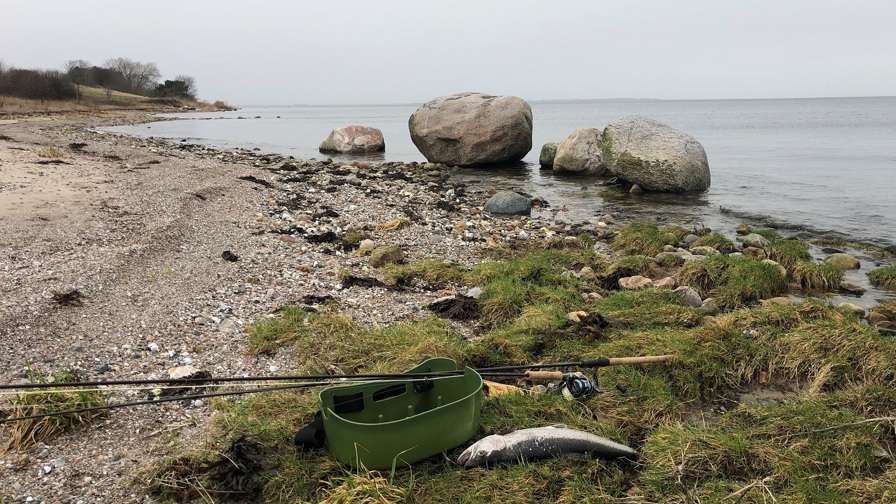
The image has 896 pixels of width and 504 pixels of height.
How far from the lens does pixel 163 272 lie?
8.05m

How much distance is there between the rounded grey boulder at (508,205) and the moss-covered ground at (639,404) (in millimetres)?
6469

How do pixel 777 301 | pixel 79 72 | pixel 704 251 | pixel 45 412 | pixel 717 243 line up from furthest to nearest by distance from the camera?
1. pixel 79 72
2. pixel 717 243
3. pixel 704 251
4. pixel 777 301
5. pixel 45 412

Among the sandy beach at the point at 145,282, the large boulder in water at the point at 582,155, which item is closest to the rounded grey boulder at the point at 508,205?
the sandy beach at the point at 145,282

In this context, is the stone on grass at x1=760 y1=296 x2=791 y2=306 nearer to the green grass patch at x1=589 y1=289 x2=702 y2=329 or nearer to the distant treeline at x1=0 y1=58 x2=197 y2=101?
the green grass patch at x1=589 y1=289 x2=702 y2=329

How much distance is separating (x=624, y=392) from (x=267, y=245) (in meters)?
7.01

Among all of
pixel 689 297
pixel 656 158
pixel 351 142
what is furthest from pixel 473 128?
pixel 689 297

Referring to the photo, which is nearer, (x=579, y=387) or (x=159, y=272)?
(x=579, y=387)

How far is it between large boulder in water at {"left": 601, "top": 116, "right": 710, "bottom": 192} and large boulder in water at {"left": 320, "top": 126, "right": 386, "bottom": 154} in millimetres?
16505

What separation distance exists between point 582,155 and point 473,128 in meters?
4.34

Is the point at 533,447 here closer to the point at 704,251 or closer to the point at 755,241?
the point at 704,251

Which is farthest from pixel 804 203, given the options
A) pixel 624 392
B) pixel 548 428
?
pixel 548 428

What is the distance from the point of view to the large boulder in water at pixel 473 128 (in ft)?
73.3

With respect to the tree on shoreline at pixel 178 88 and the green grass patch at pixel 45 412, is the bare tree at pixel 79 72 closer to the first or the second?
the tree on shoreline at pixel 178 88

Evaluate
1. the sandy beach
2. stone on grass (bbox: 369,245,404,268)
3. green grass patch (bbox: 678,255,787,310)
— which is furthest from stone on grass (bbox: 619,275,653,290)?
stone on grass (bbox: 369,245,404,268)
